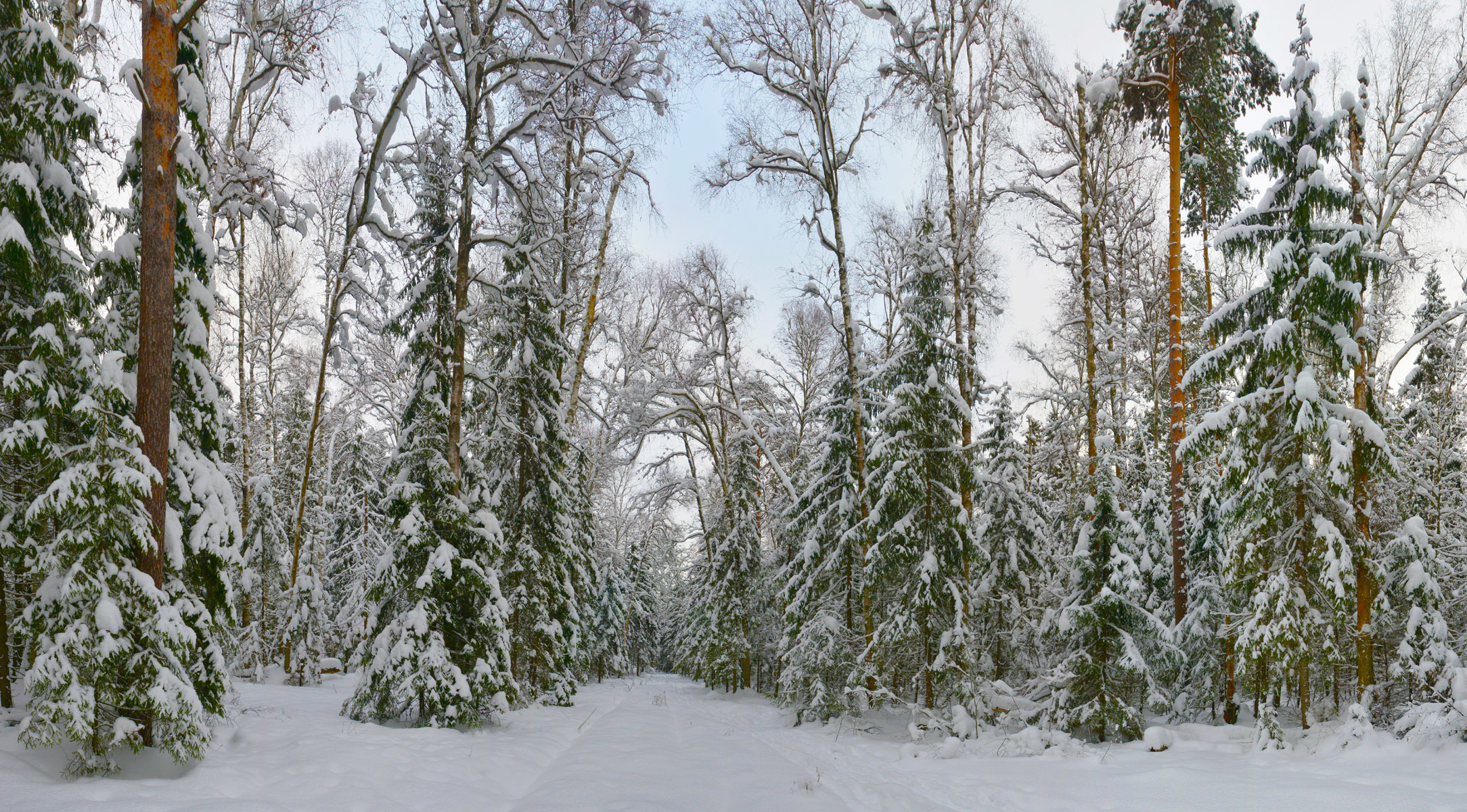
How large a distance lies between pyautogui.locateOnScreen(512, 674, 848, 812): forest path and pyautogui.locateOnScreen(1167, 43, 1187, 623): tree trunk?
7.10 m

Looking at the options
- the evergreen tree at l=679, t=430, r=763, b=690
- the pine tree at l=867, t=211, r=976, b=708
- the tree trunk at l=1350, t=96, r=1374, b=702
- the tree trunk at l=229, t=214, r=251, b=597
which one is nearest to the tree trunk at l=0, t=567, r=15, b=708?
the tree trunk at l=229, t=214, r=251, b=597

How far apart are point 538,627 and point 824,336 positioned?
14842 mm

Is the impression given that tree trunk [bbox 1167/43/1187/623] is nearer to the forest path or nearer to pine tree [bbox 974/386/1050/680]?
pine tree [bbox 974/386/1050/680]

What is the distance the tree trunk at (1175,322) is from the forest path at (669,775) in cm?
710

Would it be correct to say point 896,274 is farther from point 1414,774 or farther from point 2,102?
point 2,102

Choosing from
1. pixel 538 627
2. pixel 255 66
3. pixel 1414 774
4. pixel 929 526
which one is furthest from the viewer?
pixel 538 627

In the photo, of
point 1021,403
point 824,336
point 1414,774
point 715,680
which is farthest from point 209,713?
point 824,336

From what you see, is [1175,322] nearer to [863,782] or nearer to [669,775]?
[863,782]

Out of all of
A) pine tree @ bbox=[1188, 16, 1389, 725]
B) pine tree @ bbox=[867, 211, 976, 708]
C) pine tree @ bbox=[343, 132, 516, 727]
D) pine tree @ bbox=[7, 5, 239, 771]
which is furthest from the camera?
pine tree @ bbox=[867, 211, 976, 708]

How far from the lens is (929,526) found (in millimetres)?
13070

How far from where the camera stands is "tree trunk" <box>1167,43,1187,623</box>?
460 inches

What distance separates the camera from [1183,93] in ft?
40.8

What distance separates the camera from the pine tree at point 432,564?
1025 cm

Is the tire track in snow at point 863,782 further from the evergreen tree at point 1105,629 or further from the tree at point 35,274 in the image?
the tree at point 35,274
